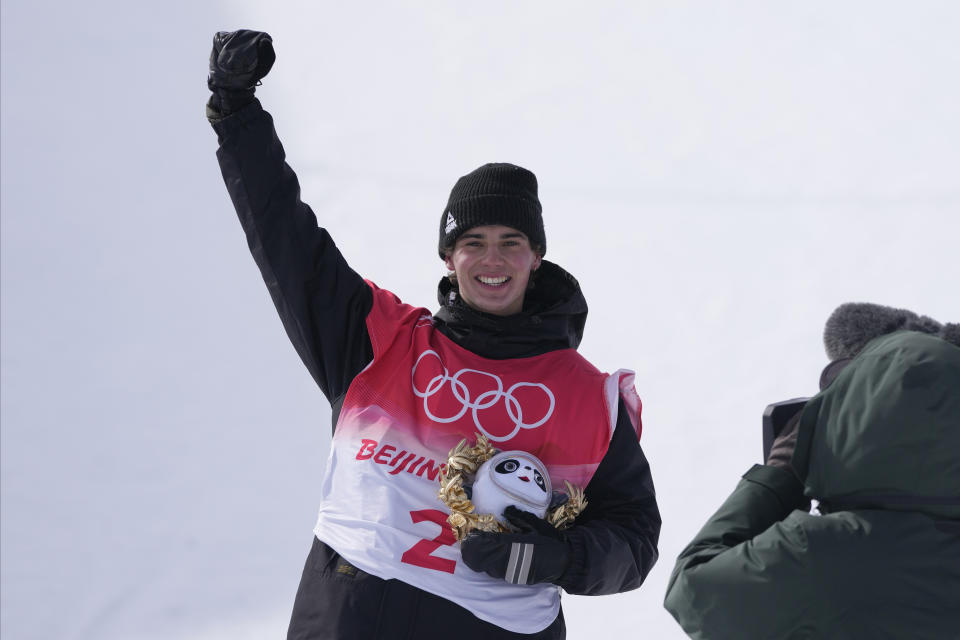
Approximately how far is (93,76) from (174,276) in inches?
66.3

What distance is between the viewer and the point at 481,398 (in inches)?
73.9

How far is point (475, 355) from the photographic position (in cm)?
195

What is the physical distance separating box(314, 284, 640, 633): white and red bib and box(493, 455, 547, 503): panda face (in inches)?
4.0

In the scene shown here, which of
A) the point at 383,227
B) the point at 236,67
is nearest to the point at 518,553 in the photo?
the point at 236,67

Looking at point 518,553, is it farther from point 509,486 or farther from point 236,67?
point 236,67

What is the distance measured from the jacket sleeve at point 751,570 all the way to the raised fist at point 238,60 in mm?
1141

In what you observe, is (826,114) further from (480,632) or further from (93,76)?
(480,632)

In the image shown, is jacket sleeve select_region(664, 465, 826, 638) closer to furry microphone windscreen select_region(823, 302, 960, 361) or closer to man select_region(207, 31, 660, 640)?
furry microphone windscreen select_region(823, 302, 960, 361)

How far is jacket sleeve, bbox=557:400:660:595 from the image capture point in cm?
172

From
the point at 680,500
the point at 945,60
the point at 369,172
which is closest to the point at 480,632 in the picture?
the point at 680,500

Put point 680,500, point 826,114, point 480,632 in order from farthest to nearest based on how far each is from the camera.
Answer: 1. point 826,114
2. point 680,500
3. point 480,632

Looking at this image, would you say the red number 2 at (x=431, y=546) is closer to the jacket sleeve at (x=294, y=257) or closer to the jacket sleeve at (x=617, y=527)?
the jacket sleeve at (x=617, y=527)

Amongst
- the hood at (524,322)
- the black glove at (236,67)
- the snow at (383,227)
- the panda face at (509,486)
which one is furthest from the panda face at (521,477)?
the snow at (383,227)

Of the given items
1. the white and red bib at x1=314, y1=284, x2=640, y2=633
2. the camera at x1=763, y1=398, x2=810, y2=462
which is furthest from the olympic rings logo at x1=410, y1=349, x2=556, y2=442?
the camera at x1=763, y1=398, x2=810, y2=462
